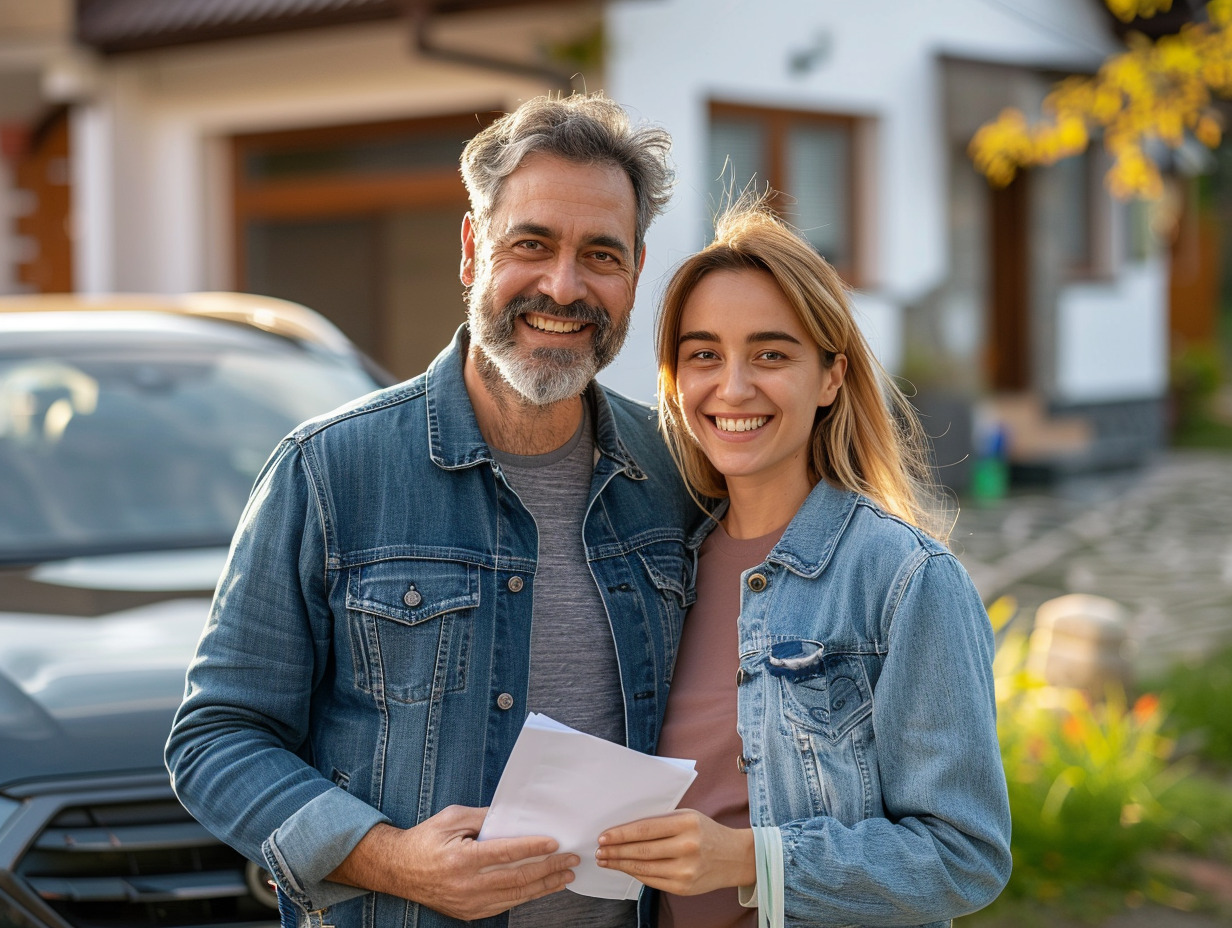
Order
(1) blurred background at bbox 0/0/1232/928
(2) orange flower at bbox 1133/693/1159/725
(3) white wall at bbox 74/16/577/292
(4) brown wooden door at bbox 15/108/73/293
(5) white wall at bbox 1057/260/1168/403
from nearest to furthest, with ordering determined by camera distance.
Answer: (2) orange flower at bbox 1133/693/1159/725
(1) blurred background at bbox 0/0/1232/928
(3) white wall at bbox 74/16/577/292
(4) brown wooden door at bbox 15/108/73/293
(5) white wall at bbox 1057/260/1168/403

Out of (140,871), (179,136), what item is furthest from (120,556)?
(179,136)

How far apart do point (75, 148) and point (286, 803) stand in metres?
11.0

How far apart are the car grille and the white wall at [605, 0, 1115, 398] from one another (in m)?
5.44

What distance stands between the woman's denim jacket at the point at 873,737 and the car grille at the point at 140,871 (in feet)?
3.64

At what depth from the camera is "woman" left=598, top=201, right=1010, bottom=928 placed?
193 centimetres

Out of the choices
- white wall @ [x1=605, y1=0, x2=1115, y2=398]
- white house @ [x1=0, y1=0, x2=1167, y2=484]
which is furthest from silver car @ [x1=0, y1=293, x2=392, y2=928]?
white house @ [x1=0, y1=0, x2=1167, y2=484]

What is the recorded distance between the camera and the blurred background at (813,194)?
29.3ft

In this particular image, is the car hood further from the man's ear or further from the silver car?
the man's ear

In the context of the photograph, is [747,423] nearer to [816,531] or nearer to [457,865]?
[816,531]

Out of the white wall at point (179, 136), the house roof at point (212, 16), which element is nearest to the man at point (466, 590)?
the house roof at point (212, 16)

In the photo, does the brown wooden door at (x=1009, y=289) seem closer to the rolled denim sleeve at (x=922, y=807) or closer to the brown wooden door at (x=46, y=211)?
the brown wooden door at (x=46, y=211)

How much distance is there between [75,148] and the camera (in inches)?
461

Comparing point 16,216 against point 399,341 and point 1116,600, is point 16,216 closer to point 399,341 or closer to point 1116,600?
point 399,341

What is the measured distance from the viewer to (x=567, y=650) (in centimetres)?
225
